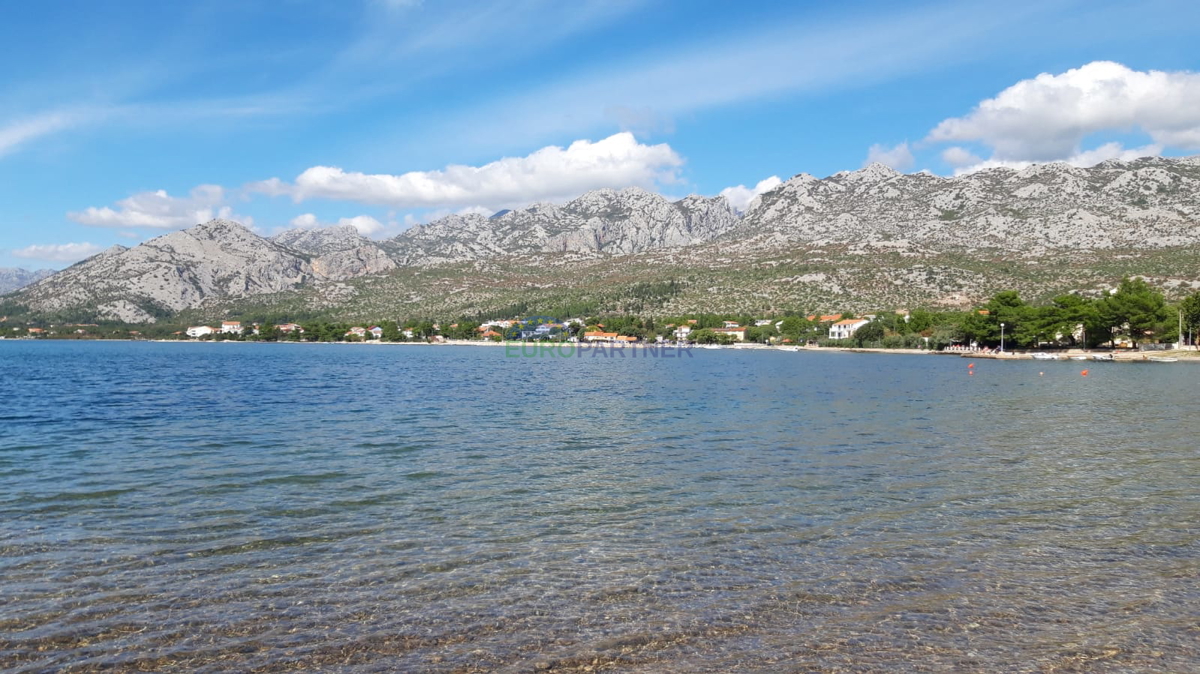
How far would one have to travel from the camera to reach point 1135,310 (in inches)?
3403

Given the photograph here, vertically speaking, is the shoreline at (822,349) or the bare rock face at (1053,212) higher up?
the bare rock face at (1053,212)

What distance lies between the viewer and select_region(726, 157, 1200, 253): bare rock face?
16050 centimetres

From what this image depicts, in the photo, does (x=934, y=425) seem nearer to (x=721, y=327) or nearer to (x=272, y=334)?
(x=721, y=327)

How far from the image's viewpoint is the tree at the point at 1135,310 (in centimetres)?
8669

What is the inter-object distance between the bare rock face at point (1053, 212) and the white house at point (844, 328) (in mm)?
52960

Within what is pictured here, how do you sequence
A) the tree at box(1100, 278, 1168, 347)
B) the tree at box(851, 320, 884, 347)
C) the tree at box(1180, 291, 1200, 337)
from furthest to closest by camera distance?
the tree at box(851, 320, 884, 347) < the tree at box(1100, 278, 1168, 347) < the tree at box(1180, 291, 1200, 337)

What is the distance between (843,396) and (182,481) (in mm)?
29483

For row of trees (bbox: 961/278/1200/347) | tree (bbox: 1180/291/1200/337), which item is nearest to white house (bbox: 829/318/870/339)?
row of trees (bbox: 961/278/1200/347)

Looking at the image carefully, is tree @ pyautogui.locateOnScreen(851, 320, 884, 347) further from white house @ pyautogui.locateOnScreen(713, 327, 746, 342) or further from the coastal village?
white house @ pyautogui.locateOnScreen(713, 327, 746, 342)

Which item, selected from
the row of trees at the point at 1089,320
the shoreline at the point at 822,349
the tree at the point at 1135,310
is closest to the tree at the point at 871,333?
the shoreline at the point at 822,349

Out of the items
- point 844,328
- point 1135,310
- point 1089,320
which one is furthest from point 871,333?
point 1135,310

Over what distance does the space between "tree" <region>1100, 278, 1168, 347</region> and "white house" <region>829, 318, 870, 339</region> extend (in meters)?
46.5

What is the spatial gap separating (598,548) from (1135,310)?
97641 millimetres

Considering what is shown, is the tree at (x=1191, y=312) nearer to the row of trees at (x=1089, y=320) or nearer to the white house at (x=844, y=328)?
the row of trees at (x=1089, y=320)
